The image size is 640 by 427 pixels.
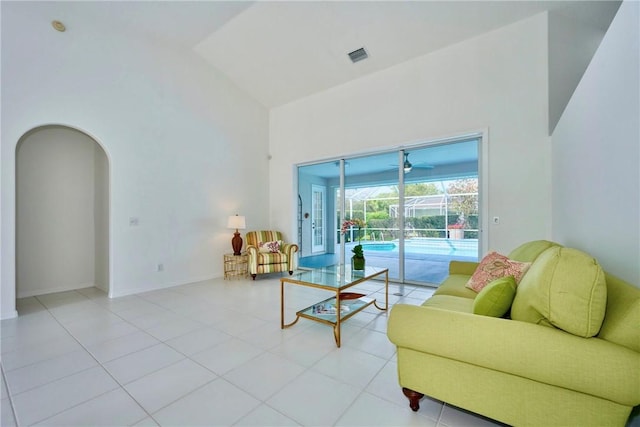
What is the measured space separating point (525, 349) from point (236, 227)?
4.72m

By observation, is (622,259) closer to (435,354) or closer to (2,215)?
(435,354)

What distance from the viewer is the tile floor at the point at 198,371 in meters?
1.59

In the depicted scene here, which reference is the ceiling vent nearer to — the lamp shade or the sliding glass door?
the sliding glass door

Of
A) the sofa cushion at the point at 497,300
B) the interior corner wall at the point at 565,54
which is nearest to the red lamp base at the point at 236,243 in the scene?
the sofa cushion at the point at 497,300

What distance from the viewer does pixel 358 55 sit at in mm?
4445

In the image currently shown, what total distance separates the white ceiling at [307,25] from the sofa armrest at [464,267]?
10.5 feet

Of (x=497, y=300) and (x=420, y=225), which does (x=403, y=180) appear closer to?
(x=420, y=225)

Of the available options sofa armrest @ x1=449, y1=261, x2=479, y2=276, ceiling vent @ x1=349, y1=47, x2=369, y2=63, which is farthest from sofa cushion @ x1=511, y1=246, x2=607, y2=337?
ceiling vent @ x1=349, y1=47, x2=369, y2=63

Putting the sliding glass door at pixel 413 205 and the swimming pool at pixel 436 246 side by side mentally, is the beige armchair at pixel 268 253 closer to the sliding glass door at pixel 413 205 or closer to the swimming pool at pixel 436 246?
the sliding glass door at pixel 413 205

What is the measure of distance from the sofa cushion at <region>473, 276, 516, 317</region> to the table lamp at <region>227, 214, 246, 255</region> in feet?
14.5

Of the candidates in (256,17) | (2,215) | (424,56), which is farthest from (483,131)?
(2,215)

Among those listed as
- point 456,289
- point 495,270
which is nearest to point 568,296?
point 495,270

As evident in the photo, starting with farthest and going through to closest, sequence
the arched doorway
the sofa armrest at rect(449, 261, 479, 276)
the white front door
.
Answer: the white front door
the arched doorway
the sofa armrest at rect(449, 261, 479, 276)

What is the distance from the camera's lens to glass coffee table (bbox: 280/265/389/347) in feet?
8.32
